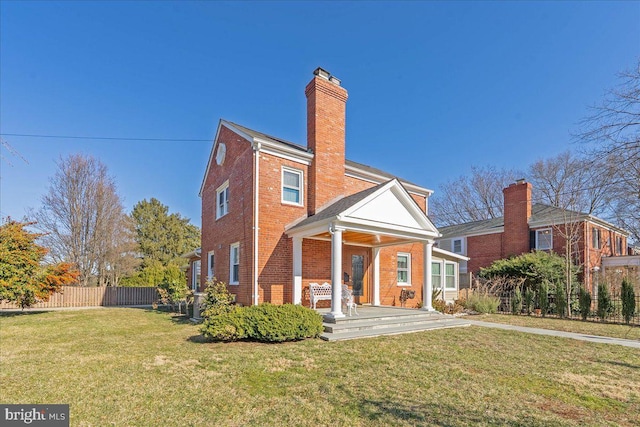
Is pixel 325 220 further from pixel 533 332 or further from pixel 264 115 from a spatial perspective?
pixel 264 115

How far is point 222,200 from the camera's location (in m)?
16.0

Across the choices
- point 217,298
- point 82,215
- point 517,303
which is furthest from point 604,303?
point 82,215

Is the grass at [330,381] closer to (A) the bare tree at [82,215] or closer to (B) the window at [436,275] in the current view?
(B) the window at [436,275]

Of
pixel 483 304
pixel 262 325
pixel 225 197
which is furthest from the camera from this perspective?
pixel 483 304

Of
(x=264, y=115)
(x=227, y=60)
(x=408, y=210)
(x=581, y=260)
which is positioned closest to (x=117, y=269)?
(x=264, y=115)

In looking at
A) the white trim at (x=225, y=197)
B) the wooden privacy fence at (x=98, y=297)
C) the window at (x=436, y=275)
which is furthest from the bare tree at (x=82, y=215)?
the window at (x=436, y=275)

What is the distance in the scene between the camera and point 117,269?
29.5m

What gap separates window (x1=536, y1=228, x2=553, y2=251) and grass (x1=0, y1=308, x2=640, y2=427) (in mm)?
15237

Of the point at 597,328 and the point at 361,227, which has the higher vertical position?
the point at 361,227

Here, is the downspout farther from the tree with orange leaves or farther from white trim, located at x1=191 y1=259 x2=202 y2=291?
white trim, located at x1=191 y1=259 x2=202 y2=291

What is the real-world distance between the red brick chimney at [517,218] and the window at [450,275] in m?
6.10

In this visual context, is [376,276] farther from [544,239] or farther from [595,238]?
[595,238]

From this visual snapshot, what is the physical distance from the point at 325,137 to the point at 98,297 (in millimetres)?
19765

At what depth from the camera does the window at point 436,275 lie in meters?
19.2
